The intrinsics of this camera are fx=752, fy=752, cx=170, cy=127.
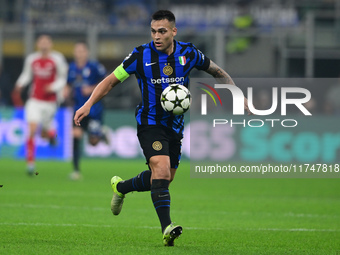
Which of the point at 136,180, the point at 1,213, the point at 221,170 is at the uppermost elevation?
the point at 136,180

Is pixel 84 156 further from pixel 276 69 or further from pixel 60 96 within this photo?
pixel 276 69

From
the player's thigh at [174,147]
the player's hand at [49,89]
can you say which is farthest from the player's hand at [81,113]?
the player's hand at [49,89]

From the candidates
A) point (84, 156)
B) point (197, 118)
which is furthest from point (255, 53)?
point (84, 156)

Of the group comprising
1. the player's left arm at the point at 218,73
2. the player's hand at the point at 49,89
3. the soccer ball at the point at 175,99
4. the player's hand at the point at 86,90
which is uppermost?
the player's left arm at the point at 218,73

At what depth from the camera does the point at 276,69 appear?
2095cm

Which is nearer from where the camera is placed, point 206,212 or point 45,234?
point 45,234

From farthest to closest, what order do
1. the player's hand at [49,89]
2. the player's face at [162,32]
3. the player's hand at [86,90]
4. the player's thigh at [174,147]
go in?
the player's hand at [49,89], the player's hand at [86,90], the player's thigh at [174,147], the player's face at [162,32]

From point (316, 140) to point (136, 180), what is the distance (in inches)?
412

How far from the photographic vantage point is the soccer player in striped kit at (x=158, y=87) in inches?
261

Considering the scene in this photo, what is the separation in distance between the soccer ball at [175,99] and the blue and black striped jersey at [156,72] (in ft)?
0.42

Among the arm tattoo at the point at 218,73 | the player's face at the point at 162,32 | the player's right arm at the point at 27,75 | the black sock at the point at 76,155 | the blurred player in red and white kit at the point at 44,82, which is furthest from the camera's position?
the blurred player in red and white kit at the point at 44,82

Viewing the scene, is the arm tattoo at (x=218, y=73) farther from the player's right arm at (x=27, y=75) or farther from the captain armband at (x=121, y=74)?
the player's right arm at (x=27, y=75)

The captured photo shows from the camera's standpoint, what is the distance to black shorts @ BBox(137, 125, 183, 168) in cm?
668

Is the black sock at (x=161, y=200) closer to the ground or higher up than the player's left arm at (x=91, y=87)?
closer to the ground
